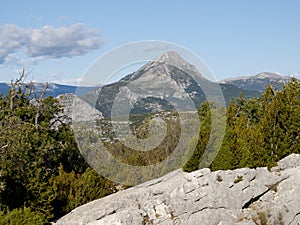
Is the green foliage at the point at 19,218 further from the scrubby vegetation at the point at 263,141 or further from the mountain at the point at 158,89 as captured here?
the scrubby vegetation at the point at 263,141

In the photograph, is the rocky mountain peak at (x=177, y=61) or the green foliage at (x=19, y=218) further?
the rocky mountain peak at (x=177, y=61)

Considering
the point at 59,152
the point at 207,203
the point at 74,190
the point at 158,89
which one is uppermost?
the point at 158,89

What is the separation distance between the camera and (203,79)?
2383cm

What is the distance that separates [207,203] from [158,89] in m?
12.7

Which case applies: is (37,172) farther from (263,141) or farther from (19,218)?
(263,141)

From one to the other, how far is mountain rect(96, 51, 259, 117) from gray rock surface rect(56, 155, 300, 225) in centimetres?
518

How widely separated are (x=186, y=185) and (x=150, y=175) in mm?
9547

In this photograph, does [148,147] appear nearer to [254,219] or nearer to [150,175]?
[150,175]

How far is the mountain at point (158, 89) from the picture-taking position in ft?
77.8

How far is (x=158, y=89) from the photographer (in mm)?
31531

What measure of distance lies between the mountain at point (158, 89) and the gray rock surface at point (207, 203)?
17.0ft

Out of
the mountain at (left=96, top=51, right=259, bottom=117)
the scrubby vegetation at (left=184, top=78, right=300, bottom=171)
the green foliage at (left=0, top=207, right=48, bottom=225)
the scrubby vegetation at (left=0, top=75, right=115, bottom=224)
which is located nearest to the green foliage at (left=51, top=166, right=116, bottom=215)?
the scrubby vegetation at (left=0, top=75, right=115, bottom=224)

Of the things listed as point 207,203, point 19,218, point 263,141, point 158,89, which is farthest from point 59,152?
point 207,203

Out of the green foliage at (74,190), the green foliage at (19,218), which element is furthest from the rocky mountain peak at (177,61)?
the green foliage at (19,218)
